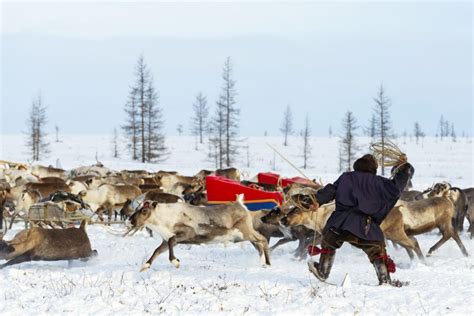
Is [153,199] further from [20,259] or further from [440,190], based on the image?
[440,190]

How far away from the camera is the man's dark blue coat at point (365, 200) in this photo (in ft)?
26.0

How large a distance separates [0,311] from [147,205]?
329 cm

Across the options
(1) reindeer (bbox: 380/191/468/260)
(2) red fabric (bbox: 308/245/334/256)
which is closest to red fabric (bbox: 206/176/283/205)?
(1) reindeer (bbox: 380/191/468/260)

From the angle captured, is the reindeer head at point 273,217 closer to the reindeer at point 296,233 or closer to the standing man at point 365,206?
the reindeer at point 296,233

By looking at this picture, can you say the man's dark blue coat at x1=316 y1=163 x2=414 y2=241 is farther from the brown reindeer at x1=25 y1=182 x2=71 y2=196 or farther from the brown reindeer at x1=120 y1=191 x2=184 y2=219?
the brown reindeer at x1=25 y1=182 x2=71 y2=196

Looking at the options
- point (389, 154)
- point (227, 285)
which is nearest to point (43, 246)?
point (227, 285)

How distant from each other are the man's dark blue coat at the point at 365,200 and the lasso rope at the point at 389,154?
0.72 feet

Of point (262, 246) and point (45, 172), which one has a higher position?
point (45, 172)

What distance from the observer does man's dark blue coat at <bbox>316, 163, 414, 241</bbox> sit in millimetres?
7918

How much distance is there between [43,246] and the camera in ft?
34.0

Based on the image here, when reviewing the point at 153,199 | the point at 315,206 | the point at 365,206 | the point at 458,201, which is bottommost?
the point at 153,199

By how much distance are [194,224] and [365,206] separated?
3444mm

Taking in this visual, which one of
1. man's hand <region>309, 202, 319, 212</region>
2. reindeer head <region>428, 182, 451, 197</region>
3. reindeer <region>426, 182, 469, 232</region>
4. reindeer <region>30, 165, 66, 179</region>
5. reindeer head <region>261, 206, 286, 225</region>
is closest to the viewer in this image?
man's hand <region>309, 202, 319, 212</region>

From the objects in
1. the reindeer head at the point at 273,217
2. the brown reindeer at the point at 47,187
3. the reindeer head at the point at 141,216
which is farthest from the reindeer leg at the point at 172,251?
the brown reindeer at the point at 47,187
